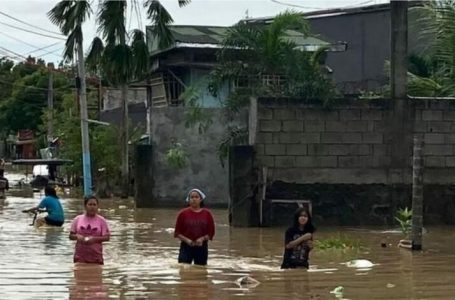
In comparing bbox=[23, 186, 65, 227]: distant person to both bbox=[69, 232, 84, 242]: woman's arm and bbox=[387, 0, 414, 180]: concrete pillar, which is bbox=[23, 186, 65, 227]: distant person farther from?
bbox=[69, 232, 84, 242]: woman's arm

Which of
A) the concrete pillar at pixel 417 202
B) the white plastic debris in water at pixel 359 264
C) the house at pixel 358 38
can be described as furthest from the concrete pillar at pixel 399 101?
the house at pixel 358 38

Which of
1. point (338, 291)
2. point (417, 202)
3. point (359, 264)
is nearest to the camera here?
point (338, 291)

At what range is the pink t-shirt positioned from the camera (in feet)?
43.2

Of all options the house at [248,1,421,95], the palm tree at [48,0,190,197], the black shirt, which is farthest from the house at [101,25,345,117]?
the black shirt

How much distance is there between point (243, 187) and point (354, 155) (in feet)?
8.76

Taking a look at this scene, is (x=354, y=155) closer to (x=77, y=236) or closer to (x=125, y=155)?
(x=77, y=236)

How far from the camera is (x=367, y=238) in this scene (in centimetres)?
2056

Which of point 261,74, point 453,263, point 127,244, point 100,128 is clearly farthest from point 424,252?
point 100,128

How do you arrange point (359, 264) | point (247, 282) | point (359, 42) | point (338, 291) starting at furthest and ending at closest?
point (359, 42), point (359, 264), point (247, 282), point (338, 291)

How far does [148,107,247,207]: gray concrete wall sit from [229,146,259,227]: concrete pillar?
7.76 m

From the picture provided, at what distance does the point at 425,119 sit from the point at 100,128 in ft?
69.7

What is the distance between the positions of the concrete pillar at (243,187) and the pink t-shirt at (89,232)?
Answer: 9972 millimetres

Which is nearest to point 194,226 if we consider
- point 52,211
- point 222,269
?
point 222,269

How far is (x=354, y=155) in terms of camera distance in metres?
23.5
